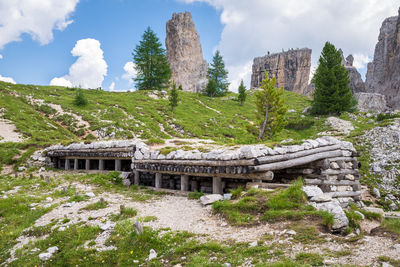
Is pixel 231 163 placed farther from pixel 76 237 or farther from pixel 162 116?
pixel 162 116

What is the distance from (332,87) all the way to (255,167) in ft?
112

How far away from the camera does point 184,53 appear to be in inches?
4427

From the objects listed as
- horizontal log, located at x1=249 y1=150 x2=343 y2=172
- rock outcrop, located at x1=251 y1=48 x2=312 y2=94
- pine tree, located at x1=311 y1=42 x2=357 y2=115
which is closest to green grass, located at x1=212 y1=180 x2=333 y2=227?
horizontal log, located at x1=249 y1=150 x2=343 y2=172

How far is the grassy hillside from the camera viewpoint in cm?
2447

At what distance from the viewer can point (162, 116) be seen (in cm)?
3434

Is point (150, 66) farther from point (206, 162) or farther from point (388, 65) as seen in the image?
point (388, 65)

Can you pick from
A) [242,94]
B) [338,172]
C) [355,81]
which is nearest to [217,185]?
[338,172]

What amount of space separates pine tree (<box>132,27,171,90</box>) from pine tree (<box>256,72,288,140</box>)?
110ft

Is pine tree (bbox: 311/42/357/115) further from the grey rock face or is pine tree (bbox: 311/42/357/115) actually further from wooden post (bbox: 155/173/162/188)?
wooden post (bbox: 155/173/162/188)

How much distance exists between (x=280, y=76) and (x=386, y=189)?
98.2 meters

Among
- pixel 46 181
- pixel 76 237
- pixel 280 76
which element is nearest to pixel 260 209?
pixel 76 237

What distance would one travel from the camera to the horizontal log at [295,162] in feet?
30.4

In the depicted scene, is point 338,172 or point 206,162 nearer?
point 206,162

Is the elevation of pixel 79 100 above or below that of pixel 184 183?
above
